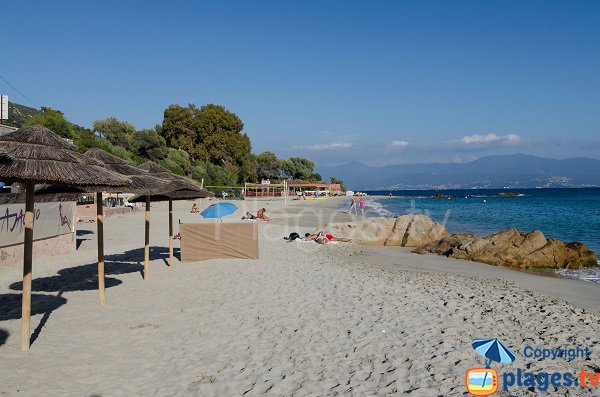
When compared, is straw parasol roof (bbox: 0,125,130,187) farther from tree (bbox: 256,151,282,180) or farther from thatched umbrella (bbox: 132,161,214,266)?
tree (bbox: 256,151,282,180)

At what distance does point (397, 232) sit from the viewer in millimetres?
18766

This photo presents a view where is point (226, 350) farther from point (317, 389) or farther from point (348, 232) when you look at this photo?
point (348, 232)

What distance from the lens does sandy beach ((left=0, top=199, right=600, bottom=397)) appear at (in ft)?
15.6

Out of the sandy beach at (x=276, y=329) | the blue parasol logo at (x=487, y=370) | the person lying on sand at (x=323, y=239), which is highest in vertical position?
the blue parasol logo at (x=487, y=370)

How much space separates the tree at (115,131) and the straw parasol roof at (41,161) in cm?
5524

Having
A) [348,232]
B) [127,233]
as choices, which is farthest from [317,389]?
[127,233]

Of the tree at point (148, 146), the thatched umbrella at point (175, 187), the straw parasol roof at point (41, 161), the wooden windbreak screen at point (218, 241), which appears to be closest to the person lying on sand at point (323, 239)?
the wooden windbreak screen at point (218, 241)

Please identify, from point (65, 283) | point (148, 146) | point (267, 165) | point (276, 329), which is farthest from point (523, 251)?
point (267, 165)

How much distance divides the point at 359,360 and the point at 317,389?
2.81 feet

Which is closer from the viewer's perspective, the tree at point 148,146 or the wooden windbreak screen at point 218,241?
the wooden windbreak screen at point 218,241

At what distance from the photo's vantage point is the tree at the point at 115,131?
58.1 metres

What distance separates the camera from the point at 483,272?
12320 mm

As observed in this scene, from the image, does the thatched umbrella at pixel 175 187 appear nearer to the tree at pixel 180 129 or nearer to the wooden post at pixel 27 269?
the wooden post at pixel 27 269

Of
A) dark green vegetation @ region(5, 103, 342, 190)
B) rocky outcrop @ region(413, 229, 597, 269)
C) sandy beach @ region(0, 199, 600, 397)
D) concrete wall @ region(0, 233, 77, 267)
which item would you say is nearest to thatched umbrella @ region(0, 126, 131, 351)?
sandy beach @ region(0, 199, 600, 397)
